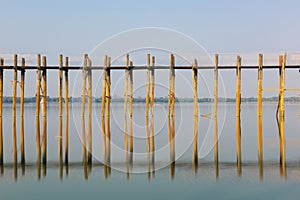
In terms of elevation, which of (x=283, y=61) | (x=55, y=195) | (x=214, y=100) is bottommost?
(x=55, y=195)

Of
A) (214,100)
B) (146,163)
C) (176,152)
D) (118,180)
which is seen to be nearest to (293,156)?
(176,152)

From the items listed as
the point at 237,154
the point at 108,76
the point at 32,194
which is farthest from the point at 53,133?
the point at 32,194

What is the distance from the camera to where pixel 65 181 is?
395 inches

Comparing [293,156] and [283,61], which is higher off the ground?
[283,61]

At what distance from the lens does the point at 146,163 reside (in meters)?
12.1

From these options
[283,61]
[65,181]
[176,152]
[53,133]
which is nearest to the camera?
[65,181]

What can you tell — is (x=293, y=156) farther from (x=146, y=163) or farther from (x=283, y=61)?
(x=283, y=61)

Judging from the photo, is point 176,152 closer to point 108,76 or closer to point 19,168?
point 19,168

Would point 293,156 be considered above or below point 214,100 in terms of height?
below

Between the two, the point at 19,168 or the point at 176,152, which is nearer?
the point at 19,168

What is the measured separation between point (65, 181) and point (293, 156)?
6891 mm

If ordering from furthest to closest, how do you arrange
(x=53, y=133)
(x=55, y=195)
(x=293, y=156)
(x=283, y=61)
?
(x=283, y=61), (x=53, y=133), (x=293, y=156), (x=55, y=195)

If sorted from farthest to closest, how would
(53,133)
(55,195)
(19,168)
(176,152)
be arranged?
(53,133), (176,152), (19,168), (55,195)

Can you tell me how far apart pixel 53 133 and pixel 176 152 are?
7.63 m
